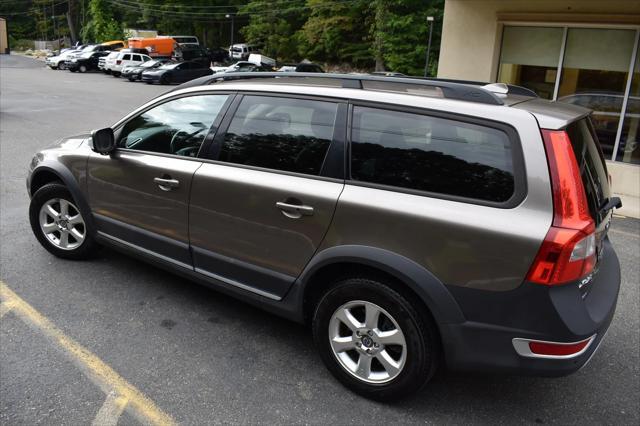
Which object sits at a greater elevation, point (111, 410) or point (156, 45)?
point (156, 45)

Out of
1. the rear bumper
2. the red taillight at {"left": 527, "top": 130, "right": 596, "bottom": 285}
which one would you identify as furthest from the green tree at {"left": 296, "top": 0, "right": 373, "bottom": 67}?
the rear bumper

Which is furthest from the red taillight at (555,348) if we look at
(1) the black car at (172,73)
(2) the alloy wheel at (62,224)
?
(1) the black car at (172,73)

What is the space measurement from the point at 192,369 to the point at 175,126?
1.71 metres

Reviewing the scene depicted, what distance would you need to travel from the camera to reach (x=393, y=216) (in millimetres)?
2674

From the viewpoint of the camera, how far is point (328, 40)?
50062mm

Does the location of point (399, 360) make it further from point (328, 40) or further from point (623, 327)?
point (328, 40)

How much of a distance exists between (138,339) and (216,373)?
68cm

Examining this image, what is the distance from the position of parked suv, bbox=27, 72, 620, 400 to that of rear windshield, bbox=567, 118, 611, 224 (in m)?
0.02

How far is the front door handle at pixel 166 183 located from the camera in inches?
141

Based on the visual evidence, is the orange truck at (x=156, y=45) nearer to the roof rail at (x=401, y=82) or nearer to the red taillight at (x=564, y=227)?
the roof rail at (x=401, y=82)

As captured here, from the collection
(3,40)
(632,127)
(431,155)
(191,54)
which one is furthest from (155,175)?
(3,40)

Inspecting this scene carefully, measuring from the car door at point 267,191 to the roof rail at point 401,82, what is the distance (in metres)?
0.25

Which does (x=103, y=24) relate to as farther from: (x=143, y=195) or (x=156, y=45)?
(x=143, y=195)

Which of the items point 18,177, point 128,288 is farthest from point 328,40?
point 128,288
